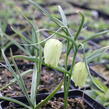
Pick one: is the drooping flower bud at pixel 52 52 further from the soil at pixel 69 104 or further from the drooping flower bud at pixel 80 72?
the soil at pixel 69 104

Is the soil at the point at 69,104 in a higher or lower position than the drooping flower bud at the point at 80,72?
lower

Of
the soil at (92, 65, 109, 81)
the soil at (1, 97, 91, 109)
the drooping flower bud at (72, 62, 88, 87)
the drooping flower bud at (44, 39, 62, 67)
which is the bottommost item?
the soil at (92, 65, 109, 81)

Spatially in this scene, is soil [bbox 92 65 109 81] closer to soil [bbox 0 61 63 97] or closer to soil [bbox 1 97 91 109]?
soil [bbox 0 61 63 97]

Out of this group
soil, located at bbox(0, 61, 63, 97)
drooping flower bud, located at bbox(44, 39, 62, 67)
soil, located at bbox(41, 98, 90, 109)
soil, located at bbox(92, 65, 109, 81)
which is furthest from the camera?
soil, located at bbox(92, 65, 109, 81)

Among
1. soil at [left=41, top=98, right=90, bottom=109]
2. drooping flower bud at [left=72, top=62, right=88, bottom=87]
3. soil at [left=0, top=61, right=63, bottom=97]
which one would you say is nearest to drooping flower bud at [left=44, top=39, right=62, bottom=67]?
drooping flower bud at [left=72, top=62, right=88, bottom=87]

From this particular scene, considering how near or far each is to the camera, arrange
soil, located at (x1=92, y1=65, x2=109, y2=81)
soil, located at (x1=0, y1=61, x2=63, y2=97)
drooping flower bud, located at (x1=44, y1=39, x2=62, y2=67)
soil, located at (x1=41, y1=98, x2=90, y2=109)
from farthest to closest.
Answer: soil, located at (x1=92, y1=65, x2=109, y2=81) → soil, located at (x1=0, y1=61, x2=63, y2=97) → soil, located at (x1=41, y1=98, x2=90, y2=109) → drooping flower bud, located at (x1=44, y1=39, x2=62, y2=67)

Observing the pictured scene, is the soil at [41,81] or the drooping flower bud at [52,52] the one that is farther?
the soil at [41,81]

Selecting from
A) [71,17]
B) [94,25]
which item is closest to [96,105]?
[94,25]

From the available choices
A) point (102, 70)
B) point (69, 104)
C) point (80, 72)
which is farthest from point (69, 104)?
point (102, 70)

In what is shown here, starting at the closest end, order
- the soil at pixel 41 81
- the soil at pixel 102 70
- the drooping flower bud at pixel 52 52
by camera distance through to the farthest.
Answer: the drooping flower bud at pixel 52 52, the soil at pixel 41 81, the soil at pixel 102 70

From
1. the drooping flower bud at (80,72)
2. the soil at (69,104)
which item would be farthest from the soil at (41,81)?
the drooping flower bud at (80,72)

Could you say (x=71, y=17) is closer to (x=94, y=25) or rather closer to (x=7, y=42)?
(x=94, y=25)
